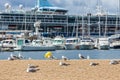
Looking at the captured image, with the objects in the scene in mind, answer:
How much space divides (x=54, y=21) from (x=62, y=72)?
388ft

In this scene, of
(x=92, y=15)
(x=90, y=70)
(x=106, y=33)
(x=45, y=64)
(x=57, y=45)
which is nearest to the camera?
(x=90, y=70)

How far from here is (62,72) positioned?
18609mm

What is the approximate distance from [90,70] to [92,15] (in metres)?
123

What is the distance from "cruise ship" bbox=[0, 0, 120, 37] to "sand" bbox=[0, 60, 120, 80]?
107 meters

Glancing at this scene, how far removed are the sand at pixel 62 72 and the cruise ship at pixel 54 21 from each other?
10717 cm

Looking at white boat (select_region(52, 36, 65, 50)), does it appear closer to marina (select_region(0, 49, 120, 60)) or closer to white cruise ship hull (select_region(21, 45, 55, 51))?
white cruise ship hull (select_region(21, 45, 55, 51))

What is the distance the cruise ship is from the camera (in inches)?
5221

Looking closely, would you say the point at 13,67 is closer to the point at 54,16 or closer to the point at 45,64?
the point at 45,64

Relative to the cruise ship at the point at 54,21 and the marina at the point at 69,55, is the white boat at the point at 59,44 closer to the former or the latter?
the marina at the point at 69,55

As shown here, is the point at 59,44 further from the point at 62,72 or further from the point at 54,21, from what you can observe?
the point at 62,72

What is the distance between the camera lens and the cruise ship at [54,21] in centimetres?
13262

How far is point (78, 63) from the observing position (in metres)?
21.7

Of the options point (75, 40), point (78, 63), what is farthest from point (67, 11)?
point (78, 63)

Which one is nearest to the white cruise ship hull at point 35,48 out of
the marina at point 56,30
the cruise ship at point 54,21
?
the marina at point 56,30
